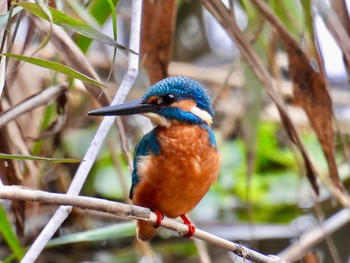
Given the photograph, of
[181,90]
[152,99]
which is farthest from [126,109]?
[181,90]

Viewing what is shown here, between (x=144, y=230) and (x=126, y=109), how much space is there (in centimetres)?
55

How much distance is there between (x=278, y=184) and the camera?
14.7ft

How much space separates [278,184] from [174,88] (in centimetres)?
200

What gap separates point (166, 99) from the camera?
260cm

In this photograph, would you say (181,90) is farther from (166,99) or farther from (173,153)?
(173,153)

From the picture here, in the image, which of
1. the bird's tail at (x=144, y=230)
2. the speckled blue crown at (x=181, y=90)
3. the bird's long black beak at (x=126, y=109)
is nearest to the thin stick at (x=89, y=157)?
the bird's long black beak at (x=126, y=109)

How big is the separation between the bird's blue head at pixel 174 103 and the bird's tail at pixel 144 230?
37 centimetres

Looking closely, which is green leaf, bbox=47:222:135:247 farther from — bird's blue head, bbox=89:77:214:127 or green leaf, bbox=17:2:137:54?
green leaf, bbox=17:2:137:54

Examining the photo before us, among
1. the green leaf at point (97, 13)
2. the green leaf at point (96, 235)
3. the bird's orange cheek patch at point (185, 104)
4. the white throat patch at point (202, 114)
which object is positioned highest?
the green leaf at point (97, 13)

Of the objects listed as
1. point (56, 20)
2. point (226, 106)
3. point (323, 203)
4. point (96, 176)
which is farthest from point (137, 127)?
point (56, 20)

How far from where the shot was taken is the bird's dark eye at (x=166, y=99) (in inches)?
101

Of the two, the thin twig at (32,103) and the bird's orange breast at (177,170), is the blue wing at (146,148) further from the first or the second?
the thin twig at (32,103)

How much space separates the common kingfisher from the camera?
252 cm

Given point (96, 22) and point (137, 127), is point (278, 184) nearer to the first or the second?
point (137, 127)
